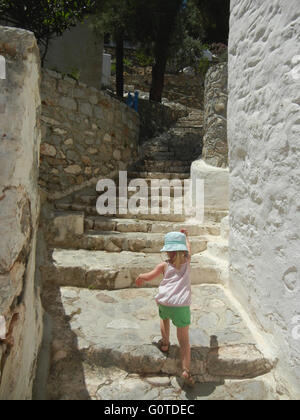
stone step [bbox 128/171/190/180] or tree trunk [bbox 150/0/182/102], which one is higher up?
tree trunk [bbox 150/0/182/102]

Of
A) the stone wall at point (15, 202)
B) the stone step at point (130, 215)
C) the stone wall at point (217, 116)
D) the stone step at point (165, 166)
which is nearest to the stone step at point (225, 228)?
the stone step at point (130, 215)

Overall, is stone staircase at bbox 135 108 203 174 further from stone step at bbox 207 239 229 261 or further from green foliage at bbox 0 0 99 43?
green foliage at bbox 0 0 99 43

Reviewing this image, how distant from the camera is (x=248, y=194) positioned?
2.50 m

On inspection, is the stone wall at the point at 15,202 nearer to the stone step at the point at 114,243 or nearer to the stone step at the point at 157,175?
the stone step at the point at 114,243

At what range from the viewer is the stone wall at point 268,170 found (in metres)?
1.84

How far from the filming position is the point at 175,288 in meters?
1.98

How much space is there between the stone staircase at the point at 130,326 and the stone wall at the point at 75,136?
4.62ft

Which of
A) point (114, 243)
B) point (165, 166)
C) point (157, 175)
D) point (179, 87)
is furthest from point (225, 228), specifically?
point (179, 87)

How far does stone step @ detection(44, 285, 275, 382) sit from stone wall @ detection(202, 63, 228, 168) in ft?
8.29

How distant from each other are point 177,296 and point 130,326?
1.99 ft

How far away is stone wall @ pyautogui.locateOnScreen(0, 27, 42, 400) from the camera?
1.26 metres

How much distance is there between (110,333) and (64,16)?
5.61 metres

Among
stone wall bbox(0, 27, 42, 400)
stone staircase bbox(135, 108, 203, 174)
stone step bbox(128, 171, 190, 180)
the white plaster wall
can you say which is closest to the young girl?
stone wall bbox(0, 27, 42, 400)
